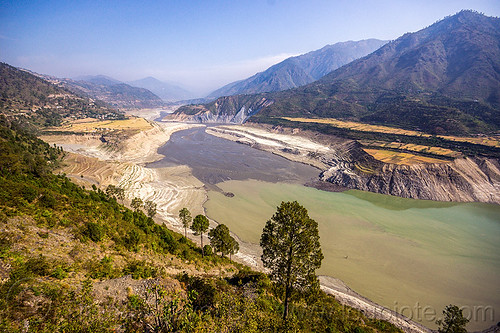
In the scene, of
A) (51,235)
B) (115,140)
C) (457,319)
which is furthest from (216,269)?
(115,140)

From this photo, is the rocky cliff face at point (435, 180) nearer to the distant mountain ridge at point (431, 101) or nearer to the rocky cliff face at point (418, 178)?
the rocky cliff face at point (418, 178)

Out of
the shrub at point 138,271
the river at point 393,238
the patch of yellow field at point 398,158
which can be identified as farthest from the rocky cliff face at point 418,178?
the shrub at point 138,271

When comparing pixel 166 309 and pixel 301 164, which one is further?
pixel 301 164

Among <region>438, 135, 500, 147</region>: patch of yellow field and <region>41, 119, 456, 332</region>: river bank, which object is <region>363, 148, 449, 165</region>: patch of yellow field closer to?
<region>438, 135, 500, 147</region>: patch of yellow field

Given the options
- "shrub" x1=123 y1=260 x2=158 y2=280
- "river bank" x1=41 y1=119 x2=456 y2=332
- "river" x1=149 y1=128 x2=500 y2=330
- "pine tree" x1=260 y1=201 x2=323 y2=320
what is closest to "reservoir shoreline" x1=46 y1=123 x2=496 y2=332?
"river bank" x1=41 y1=119 x2=456 y2=332

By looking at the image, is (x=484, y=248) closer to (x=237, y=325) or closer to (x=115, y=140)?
(x=237, y=325)
